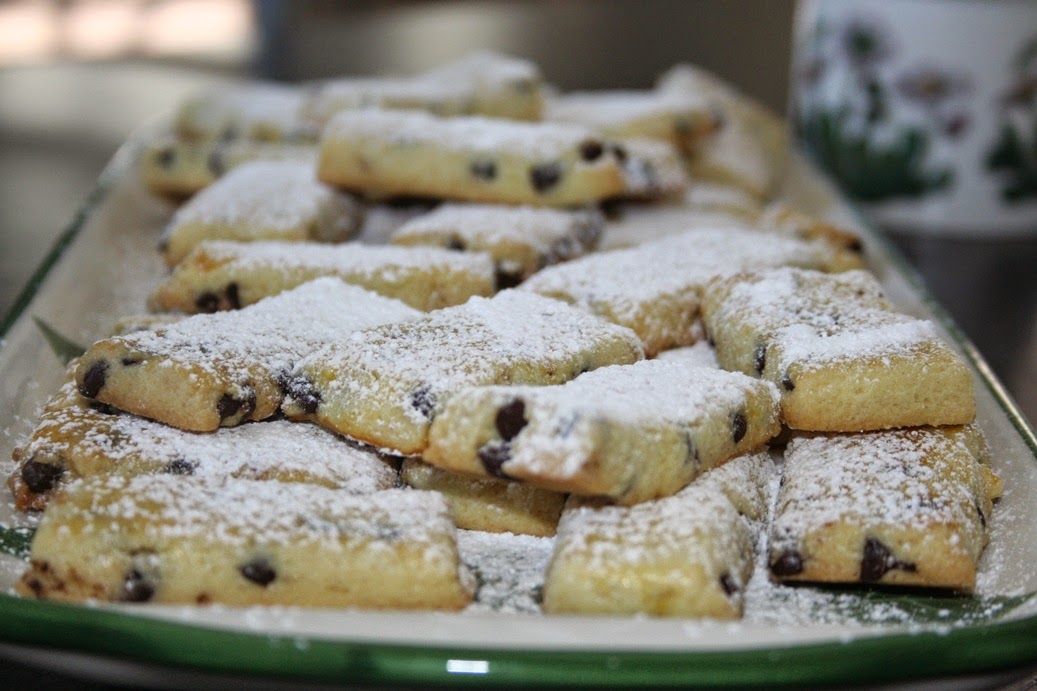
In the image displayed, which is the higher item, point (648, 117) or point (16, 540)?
point (648, 117)

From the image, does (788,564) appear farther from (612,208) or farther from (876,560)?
(612,208)

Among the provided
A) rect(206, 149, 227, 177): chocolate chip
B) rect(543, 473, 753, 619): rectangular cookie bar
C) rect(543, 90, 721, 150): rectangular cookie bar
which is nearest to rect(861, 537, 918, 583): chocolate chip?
rect(543, 473, 753, 619): rectangular cookie bar

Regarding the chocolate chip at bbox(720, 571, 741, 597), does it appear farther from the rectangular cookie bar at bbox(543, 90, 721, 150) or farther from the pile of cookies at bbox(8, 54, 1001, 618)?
the rectangular cookie bar at bbox(543, 90, 721, 150)

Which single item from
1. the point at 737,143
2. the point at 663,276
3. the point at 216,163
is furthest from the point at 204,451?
the point at 737,143

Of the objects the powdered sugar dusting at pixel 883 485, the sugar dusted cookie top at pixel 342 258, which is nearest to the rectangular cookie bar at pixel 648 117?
the sugar dusted cookie top at pixel 342 258

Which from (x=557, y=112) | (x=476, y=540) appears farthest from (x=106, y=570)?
(x=557, y=112)

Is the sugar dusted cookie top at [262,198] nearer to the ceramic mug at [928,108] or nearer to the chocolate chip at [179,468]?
the chocolate chip at [179,468]
